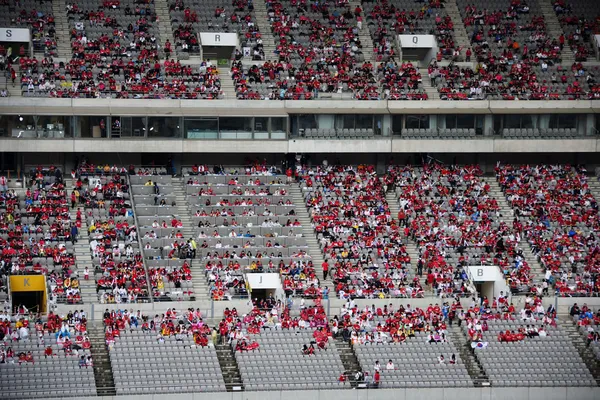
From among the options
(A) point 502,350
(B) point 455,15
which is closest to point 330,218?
(A) point 502,350

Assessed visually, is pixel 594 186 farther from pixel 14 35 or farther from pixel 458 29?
pixel 14 35

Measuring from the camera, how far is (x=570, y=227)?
74250 millimetres

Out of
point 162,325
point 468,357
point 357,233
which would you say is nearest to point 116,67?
point 357,233

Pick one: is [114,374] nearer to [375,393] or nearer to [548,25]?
[375,393]

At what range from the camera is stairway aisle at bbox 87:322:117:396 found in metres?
59.9

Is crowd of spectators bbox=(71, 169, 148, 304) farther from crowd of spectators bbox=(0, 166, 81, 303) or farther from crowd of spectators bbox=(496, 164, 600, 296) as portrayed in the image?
crowd of spectators bbox=(496, 164, 600, 296)

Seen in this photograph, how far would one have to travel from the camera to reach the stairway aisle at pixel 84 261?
65062mm

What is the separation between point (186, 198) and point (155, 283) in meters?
8.03

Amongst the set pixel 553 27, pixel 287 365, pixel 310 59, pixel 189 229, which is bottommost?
pixel 287 365

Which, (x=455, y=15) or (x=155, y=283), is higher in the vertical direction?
(x=455, y=15)

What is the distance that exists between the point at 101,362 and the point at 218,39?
79.0 feet

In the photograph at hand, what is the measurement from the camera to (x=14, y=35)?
7606 cm

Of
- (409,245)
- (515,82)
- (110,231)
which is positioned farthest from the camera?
(515,82)

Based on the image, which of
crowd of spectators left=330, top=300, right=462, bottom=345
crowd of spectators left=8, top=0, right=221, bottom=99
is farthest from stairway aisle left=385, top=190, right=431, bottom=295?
crowd of spectators left=8, top=0, right=221, bottom=99
